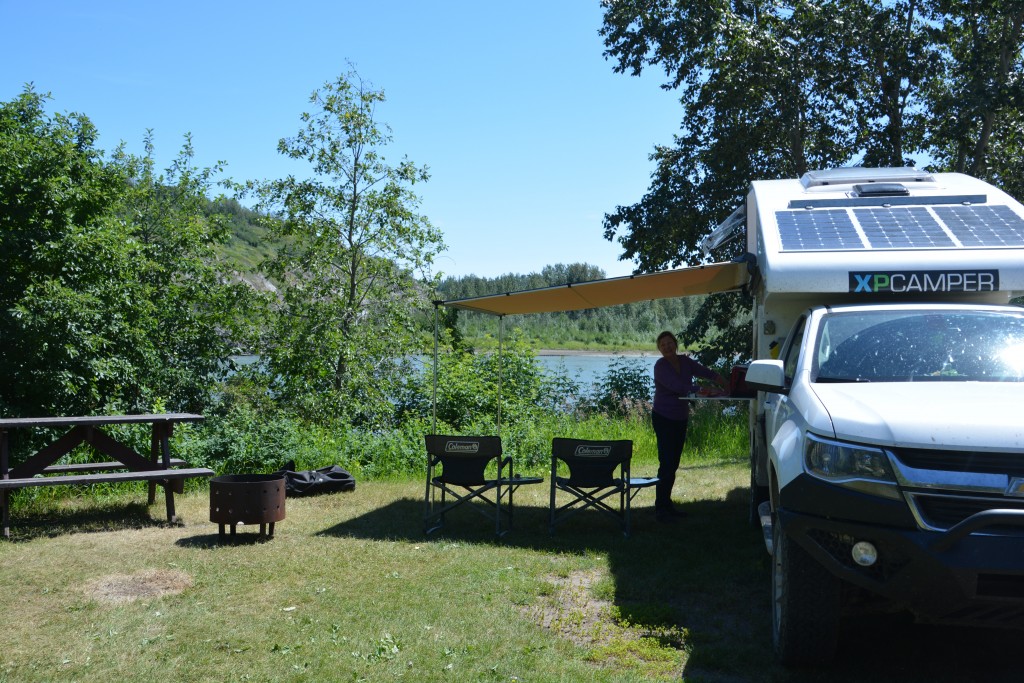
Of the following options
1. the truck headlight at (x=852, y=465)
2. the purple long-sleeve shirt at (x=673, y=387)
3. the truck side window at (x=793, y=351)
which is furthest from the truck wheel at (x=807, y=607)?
the purple long-sleeve shirt at (x=673, y=387)

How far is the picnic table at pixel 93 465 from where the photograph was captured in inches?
281

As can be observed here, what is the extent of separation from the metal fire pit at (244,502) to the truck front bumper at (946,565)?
15.0 feet

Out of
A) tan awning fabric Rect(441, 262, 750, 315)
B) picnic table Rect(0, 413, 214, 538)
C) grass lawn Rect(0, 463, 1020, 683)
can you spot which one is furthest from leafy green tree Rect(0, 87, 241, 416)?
tan awning fabric Rect(441, 262, 750, 315)

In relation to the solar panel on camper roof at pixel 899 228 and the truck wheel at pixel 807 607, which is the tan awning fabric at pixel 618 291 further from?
the truck wheel at pixel 807 607

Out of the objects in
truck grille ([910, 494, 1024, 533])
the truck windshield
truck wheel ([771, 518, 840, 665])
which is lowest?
truck wheel ([771, 518, 840, 665])

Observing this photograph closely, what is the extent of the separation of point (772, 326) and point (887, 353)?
1.83 m

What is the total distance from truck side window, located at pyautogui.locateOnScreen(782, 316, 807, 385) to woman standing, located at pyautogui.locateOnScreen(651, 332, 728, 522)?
8.16ft

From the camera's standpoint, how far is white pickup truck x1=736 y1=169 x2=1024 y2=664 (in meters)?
3.27

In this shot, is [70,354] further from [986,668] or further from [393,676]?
[986,668]

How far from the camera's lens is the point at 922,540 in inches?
129

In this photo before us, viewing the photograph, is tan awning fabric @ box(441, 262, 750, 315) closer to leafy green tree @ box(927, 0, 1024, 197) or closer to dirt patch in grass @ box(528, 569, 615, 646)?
dirt patch in grass @ box(528, 569, 615, 646)

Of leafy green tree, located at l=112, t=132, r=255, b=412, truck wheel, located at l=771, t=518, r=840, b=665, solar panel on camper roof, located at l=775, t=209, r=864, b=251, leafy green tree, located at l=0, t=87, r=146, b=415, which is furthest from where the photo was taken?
leafy green tree, located at l=112, t=132, r=255, b=412

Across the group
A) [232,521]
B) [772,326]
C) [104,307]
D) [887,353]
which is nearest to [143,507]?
[232,521]

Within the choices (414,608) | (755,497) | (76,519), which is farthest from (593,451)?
(76,519)
